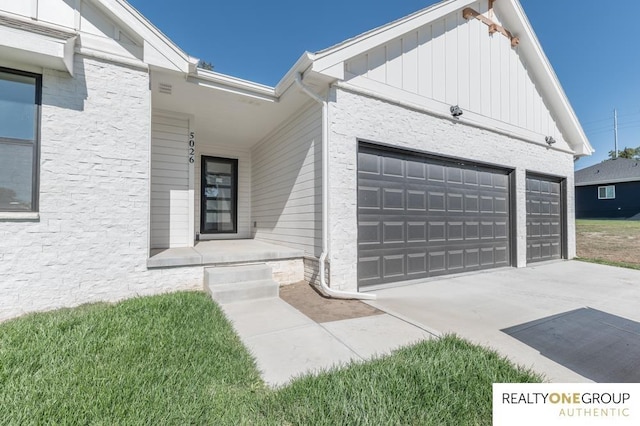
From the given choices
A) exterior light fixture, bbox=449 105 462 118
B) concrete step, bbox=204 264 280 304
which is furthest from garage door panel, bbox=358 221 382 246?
exterior light fixture, bbox=449 105 462 118

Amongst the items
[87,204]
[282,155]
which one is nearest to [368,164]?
[282,155]

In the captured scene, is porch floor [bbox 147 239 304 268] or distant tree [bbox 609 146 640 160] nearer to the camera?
porch floor [bbox 147 239 304 268]

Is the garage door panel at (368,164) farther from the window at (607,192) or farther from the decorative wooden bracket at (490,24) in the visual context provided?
the window at (607,192)

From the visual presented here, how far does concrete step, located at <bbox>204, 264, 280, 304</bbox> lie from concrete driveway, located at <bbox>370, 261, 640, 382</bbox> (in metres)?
1.74

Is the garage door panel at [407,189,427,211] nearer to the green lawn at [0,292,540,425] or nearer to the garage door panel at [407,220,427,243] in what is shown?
the garage door panel at [407,220,427,243]

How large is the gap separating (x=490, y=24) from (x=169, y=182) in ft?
28.0

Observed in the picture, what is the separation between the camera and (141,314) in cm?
324

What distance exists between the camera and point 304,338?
2.94m

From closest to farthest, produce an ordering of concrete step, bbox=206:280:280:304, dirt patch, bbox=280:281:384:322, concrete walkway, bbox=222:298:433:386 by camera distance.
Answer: concrete walkway, bbox=222:298:433:386 < dirt patch, bbox=280:281:384:322 < concrete step, bbox=206:280:280:304

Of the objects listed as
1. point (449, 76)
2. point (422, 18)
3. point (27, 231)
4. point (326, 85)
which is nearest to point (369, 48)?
point (326, 85)

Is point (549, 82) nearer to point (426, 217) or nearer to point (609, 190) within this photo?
point (426, 217)

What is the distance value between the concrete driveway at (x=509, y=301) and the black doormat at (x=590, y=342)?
0.13 metres

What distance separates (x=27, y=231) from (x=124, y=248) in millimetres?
1021

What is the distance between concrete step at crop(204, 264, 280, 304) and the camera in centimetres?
407
